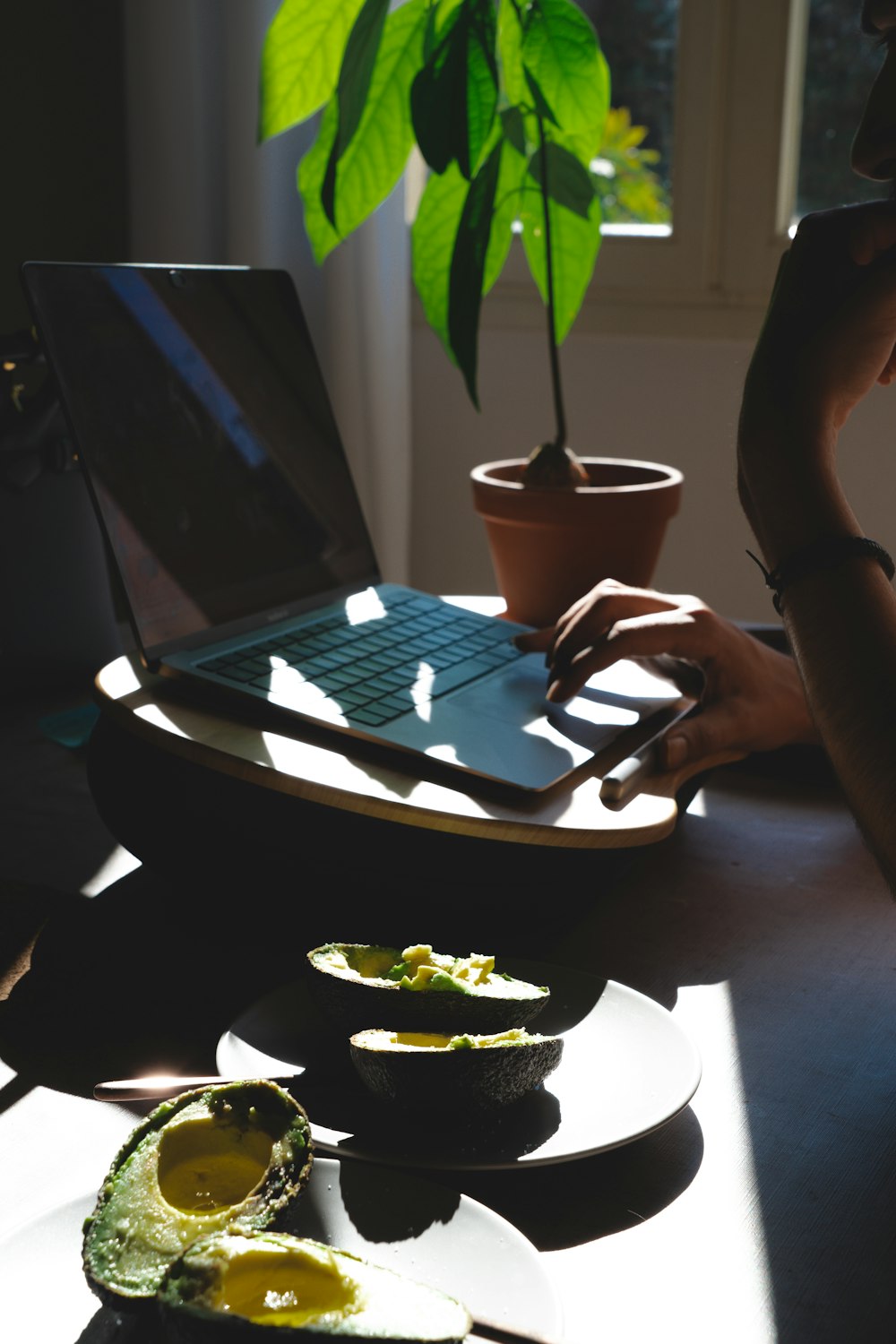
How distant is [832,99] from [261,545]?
48.7 inches

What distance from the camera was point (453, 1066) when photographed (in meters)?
0.50

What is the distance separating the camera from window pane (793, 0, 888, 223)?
5.69 ft

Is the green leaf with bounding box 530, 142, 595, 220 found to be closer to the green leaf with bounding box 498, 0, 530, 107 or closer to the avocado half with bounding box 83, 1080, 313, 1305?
the green leaf with bounding box 498, 0, 530, 107

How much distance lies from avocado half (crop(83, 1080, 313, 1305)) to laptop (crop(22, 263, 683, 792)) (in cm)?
27

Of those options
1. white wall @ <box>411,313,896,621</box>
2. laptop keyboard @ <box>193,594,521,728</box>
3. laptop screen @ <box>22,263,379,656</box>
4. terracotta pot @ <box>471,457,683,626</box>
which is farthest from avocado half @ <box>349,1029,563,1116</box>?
white wall @ <box>411,313,896,621</box>

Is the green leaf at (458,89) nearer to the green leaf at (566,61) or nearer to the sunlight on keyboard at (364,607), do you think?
the green leaf at (566,61)

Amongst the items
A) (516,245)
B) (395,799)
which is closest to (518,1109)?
(395,799)

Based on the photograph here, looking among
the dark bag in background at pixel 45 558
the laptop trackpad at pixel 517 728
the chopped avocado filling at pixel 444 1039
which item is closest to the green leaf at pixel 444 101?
the dark bag in background at pixel 45 558

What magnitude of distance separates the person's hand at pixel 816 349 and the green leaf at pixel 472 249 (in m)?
0.44

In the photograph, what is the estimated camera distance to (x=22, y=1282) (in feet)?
1.36

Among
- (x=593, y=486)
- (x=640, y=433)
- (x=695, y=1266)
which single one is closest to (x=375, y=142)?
(x=593, y=486)

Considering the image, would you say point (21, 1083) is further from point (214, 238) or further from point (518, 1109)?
point (214, 238)

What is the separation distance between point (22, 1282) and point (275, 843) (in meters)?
0.30

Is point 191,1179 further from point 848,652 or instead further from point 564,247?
point 564,247
